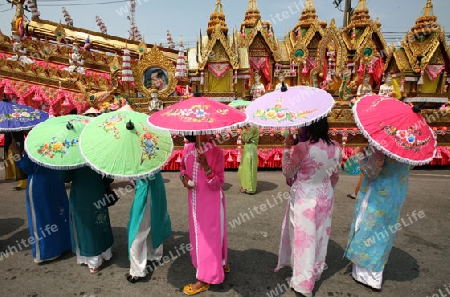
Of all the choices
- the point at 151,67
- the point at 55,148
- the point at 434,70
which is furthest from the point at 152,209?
the point at 434,70

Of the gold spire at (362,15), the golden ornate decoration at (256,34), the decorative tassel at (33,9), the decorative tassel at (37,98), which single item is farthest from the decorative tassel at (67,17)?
the gold spire at (362,15)

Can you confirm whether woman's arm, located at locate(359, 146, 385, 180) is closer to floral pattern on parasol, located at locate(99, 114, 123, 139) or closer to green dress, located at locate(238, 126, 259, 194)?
floral pattern on parasol, located at locate(99, 114, 123, 139)

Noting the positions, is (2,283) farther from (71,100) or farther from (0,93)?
(0,93)

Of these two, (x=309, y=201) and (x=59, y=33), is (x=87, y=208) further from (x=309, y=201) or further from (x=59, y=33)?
(x=59, y=33)

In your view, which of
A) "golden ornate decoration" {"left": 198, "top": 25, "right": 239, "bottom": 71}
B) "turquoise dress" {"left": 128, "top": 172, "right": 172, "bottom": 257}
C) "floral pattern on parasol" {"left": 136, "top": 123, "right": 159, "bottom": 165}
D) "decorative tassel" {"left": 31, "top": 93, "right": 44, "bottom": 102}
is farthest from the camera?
"decorative tassel" {"left": 31, "top": 93, "right": 44, "bottom": 102}

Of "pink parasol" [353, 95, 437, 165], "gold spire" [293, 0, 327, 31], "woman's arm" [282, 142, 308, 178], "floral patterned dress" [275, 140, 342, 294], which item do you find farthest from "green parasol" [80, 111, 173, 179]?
"gold spire" [293, 0, 327, 31]

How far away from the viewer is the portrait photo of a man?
8172 millimetres

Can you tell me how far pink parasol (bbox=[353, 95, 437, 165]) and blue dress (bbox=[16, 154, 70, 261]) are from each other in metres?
3.17

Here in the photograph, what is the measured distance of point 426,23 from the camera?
10.5 m

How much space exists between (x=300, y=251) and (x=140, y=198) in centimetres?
156

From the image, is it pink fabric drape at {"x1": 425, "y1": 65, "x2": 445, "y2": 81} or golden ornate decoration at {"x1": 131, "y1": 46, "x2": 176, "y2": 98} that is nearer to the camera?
golden ornate decoration at {"x1": 131, "y1": 46, "x2": 176, "y2": 98}

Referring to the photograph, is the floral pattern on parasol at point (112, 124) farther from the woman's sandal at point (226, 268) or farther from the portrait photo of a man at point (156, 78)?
the portrait photo of a man at point (156, 78)

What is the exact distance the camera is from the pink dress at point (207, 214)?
2264 millimetres

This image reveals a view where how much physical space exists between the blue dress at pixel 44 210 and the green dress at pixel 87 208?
0.35 meters
